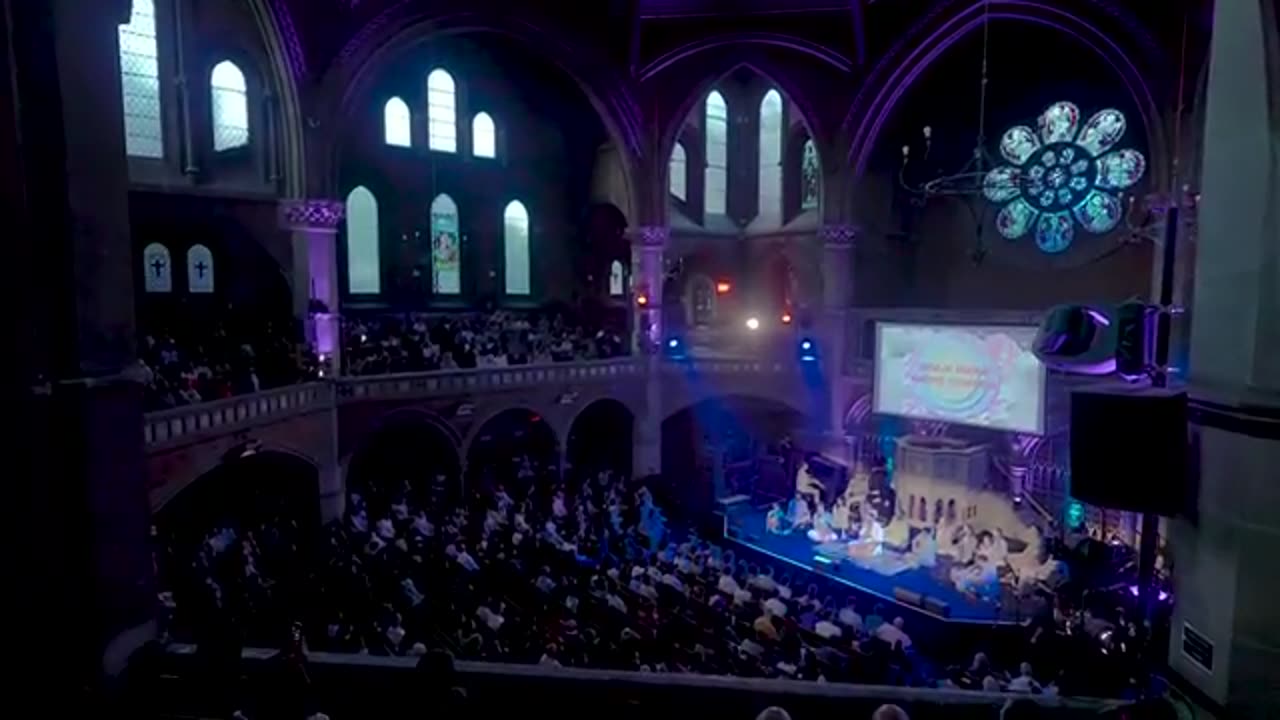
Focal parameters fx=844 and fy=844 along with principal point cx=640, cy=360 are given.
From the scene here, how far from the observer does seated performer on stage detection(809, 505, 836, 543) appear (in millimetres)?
19234

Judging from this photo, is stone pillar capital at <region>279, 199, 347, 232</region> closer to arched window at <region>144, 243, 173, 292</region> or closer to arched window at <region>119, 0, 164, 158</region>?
arched window at <region>144, 243, 173, 292</region>

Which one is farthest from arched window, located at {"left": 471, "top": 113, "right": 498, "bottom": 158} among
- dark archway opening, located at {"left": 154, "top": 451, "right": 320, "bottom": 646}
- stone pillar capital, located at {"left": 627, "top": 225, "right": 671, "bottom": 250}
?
dark archway opening, located at {"left": 154, "top": 451, "right": 320, "bottom": 646}

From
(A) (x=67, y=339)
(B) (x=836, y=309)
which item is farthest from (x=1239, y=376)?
(B) (x=836, y=309)

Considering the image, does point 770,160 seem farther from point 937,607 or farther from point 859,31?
point 937,607

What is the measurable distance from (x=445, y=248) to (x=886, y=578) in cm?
1641

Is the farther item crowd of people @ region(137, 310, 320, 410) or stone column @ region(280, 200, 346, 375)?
stone column @ region(280, 200, 346, 375)

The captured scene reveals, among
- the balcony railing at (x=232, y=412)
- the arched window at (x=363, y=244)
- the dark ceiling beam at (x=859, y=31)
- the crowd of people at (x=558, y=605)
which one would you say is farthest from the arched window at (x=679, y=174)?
the balcony railing at (x=232, y=412)

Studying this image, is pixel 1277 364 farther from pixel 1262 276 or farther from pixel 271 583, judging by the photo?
pixel 271 583

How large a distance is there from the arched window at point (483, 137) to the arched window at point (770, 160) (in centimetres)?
930

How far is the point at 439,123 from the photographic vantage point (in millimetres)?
25781

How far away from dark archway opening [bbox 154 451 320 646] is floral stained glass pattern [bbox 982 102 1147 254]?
1891 cm

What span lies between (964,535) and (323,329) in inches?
571

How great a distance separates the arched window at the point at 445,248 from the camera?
2588 cm

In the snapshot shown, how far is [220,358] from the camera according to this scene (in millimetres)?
17203
